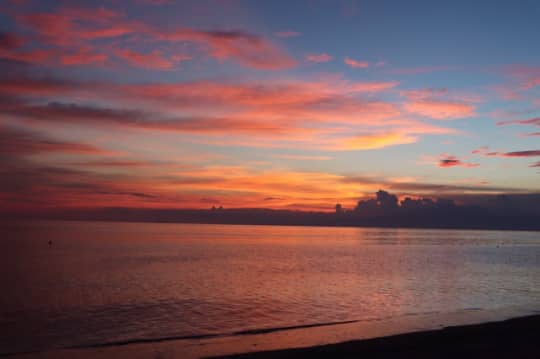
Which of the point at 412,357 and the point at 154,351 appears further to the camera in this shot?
the point at 154,351

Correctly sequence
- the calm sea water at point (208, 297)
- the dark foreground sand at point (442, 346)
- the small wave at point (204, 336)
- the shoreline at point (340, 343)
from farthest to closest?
the calm sea water at point (208, 297) < the small wave at point (204, 336) < the shoreline at point (340, 343) < the dark foreground sand at point (442, 346)

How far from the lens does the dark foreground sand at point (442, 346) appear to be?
1625 cm

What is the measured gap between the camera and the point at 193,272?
185 ft

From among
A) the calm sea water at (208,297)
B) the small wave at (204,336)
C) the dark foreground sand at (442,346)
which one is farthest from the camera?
the calm sea water at (208,297)

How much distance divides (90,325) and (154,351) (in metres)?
8.87

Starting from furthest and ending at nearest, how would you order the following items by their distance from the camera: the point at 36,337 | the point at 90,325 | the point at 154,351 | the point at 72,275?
the point at 72,275, the point at 90,325, the point at 36,337, the point at 154,351

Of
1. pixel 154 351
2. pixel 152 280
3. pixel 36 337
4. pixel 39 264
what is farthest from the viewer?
pixel 39 264

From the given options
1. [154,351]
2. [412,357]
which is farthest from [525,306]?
[154,351]

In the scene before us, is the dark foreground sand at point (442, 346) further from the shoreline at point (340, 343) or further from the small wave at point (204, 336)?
the small wave at point (204, 336)

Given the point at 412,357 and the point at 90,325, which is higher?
the point at 412,357

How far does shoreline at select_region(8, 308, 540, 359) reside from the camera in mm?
16888

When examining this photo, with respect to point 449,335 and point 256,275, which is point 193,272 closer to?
point 256,275

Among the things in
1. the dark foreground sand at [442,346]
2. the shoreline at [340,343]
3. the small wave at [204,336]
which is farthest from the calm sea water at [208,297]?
the dark foreground sand at [442,346]

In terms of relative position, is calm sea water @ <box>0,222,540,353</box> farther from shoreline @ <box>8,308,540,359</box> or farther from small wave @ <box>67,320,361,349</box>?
shoreline @ <box>8,308,540,359</box>
